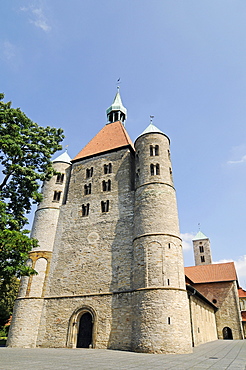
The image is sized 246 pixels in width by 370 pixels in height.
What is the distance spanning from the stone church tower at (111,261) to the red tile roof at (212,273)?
25.4 m

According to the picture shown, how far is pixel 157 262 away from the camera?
1783 cm

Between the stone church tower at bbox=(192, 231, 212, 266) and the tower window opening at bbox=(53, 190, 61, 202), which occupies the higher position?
the stone church tower at bbox=(192, 231, 212, 266)

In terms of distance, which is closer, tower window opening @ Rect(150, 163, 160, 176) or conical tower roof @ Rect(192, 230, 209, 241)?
tower window opening @ Rect(150, 163, 160, 176)

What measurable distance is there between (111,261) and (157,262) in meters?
4.20

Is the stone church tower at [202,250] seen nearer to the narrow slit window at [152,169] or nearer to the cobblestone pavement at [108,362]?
the narrow slit window at [152,169]

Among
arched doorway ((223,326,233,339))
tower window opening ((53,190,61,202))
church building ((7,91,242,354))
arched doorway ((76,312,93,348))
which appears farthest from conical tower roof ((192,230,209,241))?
arched doorway ((76,312,93,348))

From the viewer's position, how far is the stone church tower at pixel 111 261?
55.2 feet

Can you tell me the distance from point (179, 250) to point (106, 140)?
15.4 m

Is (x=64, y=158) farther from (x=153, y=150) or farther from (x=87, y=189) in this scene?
(x=153, y=150)

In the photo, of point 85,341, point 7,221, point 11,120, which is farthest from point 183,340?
point 11,120

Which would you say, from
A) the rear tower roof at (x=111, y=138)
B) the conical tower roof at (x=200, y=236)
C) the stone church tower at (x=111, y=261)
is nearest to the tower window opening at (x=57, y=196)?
the stone church tower at (x=111, y=261)

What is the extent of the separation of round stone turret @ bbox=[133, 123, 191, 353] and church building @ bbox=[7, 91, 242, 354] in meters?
0.06

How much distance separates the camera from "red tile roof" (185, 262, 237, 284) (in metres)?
40.1

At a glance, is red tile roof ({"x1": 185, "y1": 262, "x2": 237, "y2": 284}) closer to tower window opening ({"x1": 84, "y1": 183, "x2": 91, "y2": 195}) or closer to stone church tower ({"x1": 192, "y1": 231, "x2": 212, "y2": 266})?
stone church tower ({"x1": 192, "y1": 231, "x2": 212, "y2": 266})
